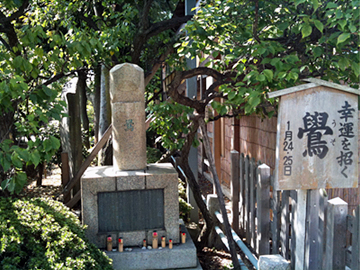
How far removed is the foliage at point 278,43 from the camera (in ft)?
11.7

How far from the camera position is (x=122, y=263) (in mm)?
5086

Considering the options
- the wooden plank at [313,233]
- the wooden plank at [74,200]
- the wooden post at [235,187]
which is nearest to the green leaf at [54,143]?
the wooden plank at [313,233]

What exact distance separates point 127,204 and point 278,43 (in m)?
2.98

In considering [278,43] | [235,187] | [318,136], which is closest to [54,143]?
[318,136]

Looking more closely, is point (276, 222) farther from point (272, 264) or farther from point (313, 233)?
point (272, 264)

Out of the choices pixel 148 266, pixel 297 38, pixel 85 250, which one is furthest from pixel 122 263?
pixel 297 38

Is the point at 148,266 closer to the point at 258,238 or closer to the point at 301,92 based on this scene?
the point at 258,238

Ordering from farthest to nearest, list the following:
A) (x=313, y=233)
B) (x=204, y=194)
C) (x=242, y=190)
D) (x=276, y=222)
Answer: (x=204, y=194), (x=242, y=190), (x=276, y=222), (x=313, y=233)

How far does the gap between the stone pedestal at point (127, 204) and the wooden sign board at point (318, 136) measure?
228 cm

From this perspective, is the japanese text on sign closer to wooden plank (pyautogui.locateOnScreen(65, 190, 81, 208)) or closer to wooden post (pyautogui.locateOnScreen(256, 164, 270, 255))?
wooden post (pyautogui.locateOnScreen(256, 164, 270, 255))

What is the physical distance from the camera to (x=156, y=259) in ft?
17.0

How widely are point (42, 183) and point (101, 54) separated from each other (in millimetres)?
6270

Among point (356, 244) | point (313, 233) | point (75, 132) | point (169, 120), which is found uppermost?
point (169, 120)

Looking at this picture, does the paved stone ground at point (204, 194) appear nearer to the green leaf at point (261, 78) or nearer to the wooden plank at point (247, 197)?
the wooden plank at point (247, 197)
